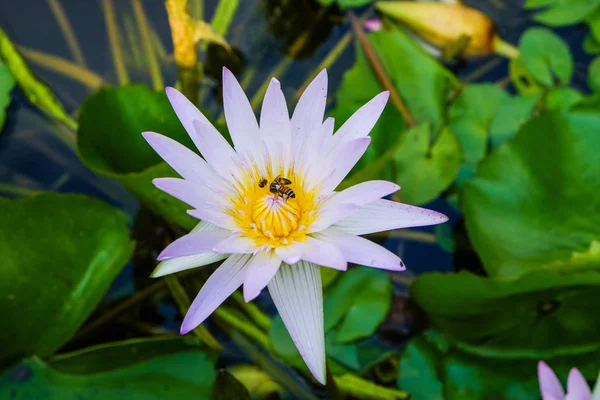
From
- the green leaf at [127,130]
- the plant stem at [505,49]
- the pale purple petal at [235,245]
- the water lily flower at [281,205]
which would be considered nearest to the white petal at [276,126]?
the water lily flower at [281,205]

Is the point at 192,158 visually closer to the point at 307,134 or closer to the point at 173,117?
the point at 307,134

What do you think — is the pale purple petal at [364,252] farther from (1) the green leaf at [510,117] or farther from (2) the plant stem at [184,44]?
(1) the green leaf at [510,117]

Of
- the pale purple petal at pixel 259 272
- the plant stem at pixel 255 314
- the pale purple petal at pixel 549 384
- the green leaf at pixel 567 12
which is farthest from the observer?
the green leaf at pixel 567 12

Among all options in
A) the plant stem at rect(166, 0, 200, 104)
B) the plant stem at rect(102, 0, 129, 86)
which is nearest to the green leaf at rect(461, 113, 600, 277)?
the plant stem at rect(166, 0, 200, 104)

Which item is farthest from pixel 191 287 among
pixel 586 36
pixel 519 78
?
pixel 586 36

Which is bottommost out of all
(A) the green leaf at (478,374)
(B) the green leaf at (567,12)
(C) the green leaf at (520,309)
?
(A) the green leaf at (478,374)

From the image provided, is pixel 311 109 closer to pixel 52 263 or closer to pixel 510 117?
pixel 52 263

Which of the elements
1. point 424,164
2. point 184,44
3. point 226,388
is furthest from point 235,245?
point 424,164

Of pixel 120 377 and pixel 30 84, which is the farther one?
pixel 30 84
